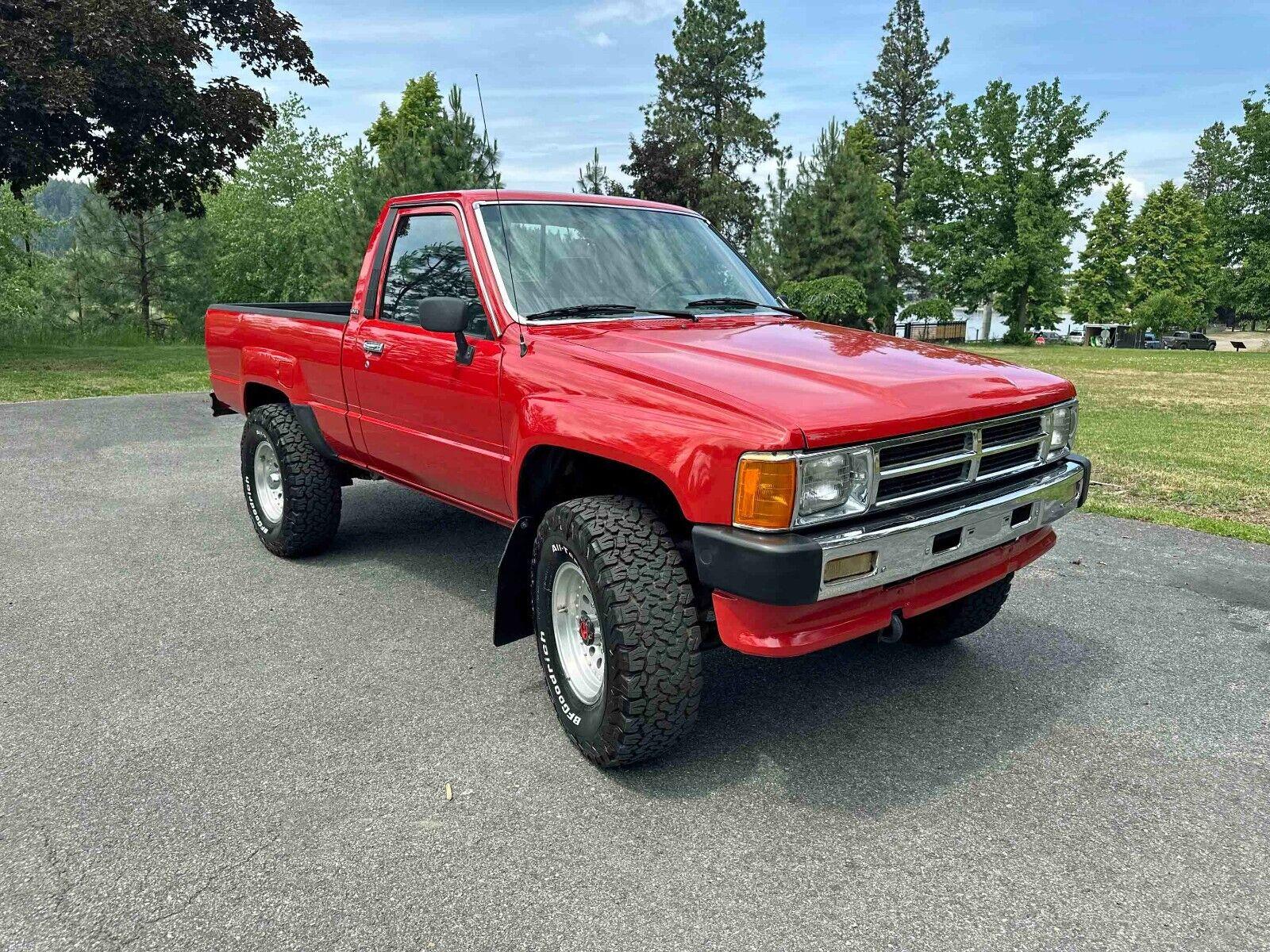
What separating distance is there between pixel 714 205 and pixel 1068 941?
146ft

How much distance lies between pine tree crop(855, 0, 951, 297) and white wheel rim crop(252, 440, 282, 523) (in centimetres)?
5502

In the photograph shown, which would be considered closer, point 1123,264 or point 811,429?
point 811,429

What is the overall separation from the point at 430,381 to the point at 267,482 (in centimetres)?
228

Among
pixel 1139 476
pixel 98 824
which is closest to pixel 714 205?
pixel 1139 476

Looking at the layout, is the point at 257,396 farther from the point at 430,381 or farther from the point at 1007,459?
the point at 1007,459

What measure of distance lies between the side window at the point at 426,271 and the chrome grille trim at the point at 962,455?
1.88 metres

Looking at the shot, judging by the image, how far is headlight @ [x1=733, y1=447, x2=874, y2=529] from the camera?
108 inches

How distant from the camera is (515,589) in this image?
374cm

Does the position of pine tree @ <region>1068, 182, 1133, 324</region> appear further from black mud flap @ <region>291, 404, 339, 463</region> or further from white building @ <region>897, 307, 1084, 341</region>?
black mud flap @ <region>291, 404, 339, 463</region>

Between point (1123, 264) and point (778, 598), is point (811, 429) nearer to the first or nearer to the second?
point (778, 598)

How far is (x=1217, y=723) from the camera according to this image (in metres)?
3.63

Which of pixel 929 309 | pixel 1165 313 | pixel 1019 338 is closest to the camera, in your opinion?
pixel 929 309

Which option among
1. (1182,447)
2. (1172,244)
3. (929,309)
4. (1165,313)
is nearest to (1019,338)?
(929,309)

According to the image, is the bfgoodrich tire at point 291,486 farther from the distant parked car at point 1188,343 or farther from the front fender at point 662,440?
the distant parked car at point 1188,343
